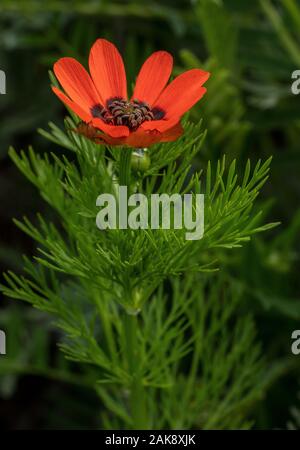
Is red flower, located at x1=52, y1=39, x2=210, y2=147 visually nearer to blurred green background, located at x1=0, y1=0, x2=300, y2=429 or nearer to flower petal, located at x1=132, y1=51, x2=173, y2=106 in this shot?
flower petal, located at x1=132, y1=51, x2=173, y2=106

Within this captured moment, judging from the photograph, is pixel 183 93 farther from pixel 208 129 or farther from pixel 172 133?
pixel 208 129

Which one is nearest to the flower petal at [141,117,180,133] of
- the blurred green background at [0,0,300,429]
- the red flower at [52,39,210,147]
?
the red flower at [52,39,210,147]

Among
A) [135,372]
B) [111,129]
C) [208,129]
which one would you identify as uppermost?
[208,129]

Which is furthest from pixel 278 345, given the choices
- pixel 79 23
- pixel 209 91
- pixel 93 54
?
pixel 93 54

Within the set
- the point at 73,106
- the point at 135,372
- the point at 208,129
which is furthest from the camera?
the point at 208,129

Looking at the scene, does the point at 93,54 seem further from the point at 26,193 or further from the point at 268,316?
the point at 26,193

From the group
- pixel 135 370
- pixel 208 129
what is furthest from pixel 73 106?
pixel 208 129
